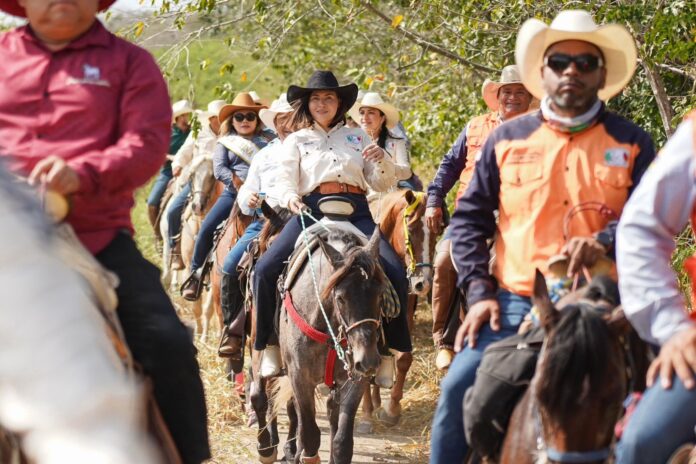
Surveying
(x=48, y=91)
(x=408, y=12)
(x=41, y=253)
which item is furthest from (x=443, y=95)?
(x=41, y=253)

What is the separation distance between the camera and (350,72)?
543 inches

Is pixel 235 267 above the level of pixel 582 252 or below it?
below

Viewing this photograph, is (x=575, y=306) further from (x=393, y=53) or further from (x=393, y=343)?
(x=393, y=53)

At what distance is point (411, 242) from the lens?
436 inches

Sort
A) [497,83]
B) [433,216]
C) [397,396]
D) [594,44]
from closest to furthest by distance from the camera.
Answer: [594,44]
[433,216]
[497,83]
[397,396]

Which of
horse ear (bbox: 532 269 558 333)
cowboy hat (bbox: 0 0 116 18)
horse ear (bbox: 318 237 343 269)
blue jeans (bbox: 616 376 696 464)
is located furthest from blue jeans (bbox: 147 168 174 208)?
blue jeans (bbox: 616 376 696 464)

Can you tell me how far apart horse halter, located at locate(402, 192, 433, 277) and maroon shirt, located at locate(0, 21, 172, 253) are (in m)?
6.61

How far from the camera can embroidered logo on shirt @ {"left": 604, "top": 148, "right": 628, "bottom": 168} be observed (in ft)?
15.7

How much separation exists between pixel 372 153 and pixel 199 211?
18.2 feet

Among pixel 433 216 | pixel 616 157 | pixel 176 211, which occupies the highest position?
pixel 616 157

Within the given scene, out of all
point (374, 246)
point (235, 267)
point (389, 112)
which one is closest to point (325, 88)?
point (374, 246)

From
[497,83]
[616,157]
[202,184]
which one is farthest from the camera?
[202,184]

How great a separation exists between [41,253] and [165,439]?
1144 millimetres

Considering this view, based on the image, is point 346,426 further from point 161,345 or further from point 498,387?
point 161,345
